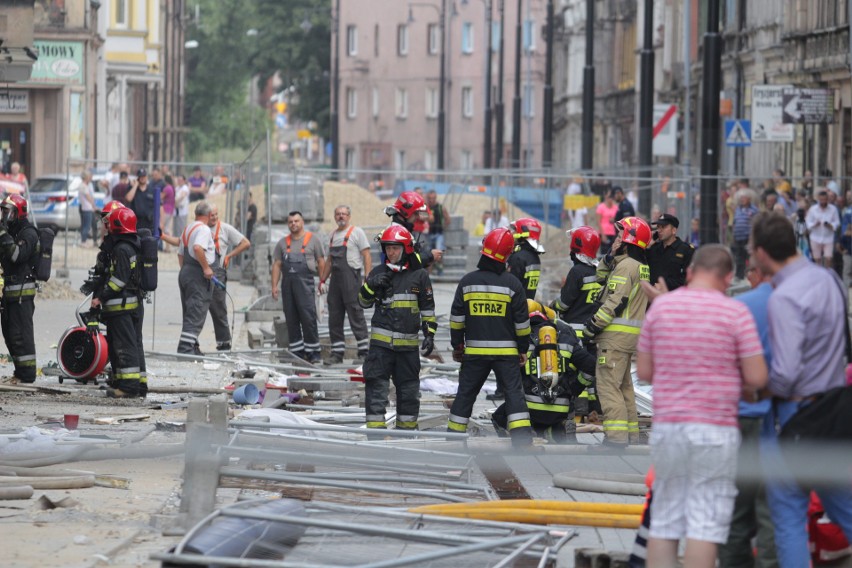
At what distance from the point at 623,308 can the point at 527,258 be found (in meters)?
1.87

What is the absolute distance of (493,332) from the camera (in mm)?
11445

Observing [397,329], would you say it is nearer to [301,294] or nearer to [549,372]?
[549,372]

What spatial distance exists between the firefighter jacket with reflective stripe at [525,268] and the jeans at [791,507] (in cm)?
645

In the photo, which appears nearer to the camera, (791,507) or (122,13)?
(791,507)

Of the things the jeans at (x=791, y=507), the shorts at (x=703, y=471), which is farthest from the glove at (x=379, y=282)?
the shorts at (x=703, y=471)

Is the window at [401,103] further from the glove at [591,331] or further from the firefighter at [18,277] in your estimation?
the glove at [591,331]

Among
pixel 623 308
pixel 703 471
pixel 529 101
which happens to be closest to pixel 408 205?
pixel 623 308

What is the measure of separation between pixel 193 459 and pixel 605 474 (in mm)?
2811

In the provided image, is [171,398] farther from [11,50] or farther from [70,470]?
[11,50]

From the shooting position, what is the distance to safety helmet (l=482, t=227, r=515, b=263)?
11398mm

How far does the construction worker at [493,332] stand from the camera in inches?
450

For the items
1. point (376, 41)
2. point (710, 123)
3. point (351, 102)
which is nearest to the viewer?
point (710, 123)

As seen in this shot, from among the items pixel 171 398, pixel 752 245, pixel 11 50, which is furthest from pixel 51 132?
pixel 752 245

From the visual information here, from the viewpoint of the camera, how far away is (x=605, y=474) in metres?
10.5
